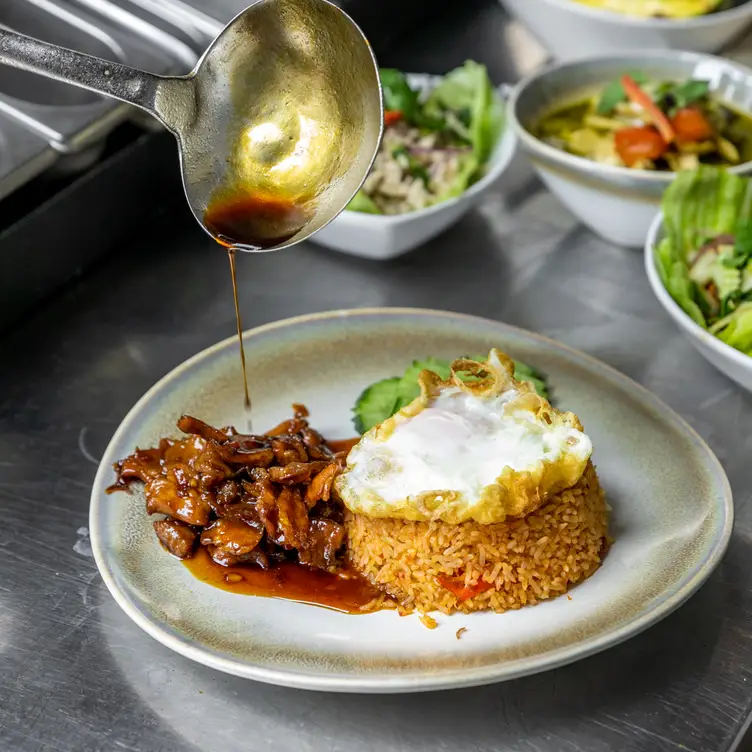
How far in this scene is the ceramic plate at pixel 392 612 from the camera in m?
1.70

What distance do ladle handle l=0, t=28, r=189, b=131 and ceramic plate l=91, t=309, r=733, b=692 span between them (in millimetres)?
628

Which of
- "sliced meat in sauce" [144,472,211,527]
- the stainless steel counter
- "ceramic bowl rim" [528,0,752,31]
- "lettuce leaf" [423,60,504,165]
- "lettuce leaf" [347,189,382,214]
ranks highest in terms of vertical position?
"ceramic bowl rim" [528,0,752,31]

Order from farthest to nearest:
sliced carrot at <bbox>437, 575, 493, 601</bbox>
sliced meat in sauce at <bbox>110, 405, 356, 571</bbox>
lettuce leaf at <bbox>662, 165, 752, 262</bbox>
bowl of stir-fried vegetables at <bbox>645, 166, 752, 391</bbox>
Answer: lettuce leaf at <bbox>662, 165, 752, 262</bbox>
bowl of stir-fried vegetables at <bbox>645, 166, 752, 391</bbox>
sliced meat in sauce at <bbox>110, 405, 356, 571</bbox>
sliced carrot at <bbox>437, 575, 493, 601</bbox>

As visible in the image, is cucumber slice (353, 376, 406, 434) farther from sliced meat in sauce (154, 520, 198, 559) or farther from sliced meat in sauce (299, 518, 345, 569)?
sliced meat in sauce (154, 520, 198, 559)

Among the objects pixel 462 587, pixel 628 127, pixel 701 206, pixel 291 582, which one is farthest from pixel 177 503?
pixel 628 127

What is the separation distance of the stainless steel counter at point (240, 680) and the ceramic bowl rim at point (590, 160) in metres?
0.33

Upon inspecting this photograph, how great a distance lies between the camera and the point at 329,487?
1.97 m

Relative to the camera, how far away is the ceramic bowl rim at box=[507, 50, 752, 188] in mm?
2759

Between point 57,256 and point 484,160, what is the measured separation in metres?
1.28

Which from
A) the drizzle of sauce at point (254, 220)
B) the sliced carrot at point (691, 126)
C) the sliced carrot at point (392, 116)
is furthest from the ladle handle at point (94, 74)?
the sliced carrot at point (691, 126)

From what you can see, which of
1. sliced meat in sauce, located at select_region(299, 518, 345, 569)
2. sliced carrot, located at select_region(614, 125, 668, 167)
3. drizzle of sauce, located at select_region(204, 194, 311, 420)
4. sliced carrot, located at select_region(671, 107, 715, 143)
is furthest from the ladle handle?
sliced carrot, located at select_region(671, 107, 715, 143)

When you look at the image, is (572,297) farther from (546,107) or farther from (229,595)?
(229,595)

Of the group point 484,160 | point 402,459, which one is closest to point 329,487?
point 402,459

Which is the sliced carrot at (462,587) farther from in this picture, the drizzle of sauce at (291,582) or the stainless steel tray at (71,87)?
the stainless steel tray at (71,87)
